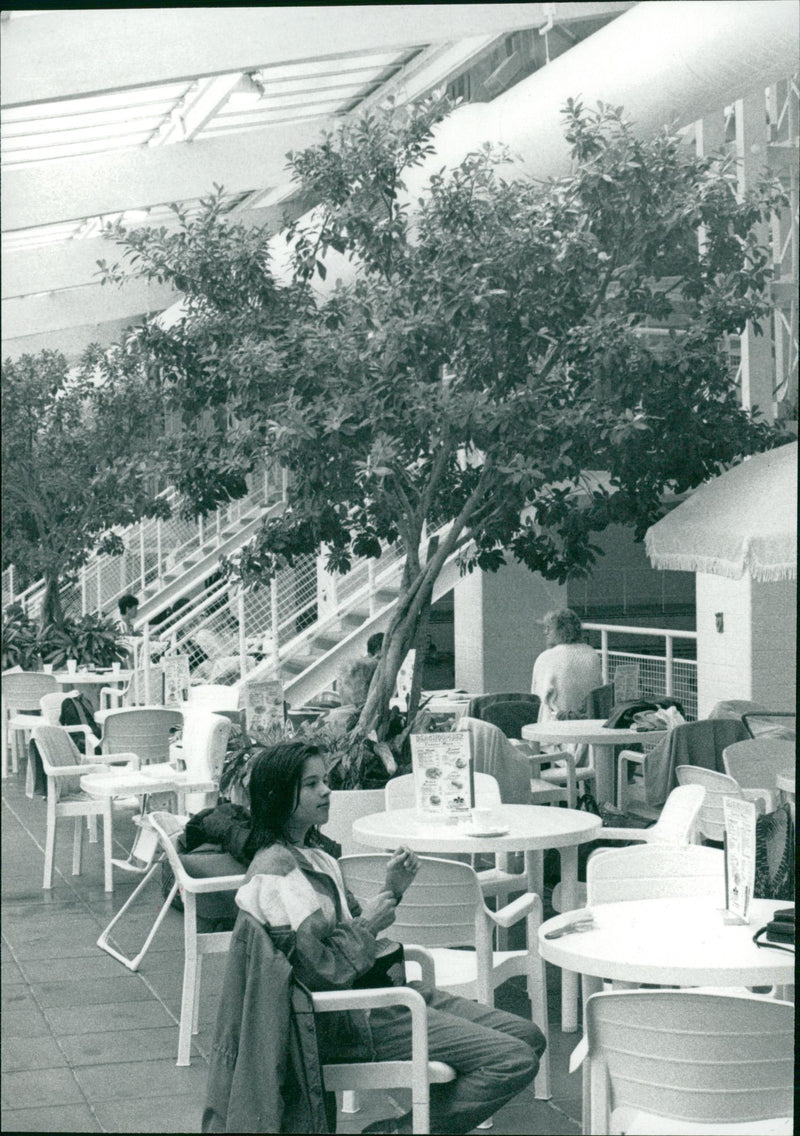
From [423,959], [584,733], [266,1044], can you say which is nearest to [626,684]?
[584,733]

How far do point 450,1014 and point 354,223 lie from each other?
4598mm

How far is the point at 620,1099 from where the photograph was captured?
3070mm

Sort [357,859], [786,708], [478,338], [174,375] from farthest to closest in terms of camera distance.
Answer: [786,708] < [174,375] < [478,338] < [357,859]

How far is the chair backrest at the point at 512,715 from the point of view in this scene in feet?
32.0

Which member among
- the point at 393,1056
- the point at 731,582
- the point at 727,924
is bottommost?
the point at 393,1056

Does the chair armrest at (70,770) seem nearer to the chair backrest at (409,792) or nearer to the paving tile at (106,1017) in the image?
the paving tile at (106,1017)

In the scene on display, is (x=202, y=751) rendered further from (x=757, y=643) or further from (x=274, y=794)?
(x=274, y=794)

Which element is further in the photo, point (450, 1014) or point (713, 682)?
point (713, 682)

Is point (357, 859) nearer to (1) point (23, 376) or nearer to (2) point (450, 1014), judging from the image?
(2) point (450, 1014)

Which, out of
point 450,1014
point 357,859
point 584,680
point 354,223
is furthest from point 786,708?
point 450,1014

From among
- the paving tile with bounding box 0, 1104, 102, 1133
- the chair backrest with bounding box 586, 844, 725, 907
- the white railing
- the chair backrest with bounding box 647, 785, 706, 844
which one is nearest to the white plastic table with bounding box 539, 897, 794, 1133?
the chair backrest with bounding box 586, 844, 725, 907

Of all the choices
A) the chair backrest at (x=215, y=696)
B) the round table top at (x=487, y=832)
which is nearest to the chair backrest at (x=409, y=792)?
the round table top at (x=487, y=832)

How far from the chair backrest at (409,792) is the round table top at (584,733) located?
2.30 m

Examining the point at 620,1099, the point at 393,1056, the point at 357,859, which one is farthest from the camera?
the point at 357,859
